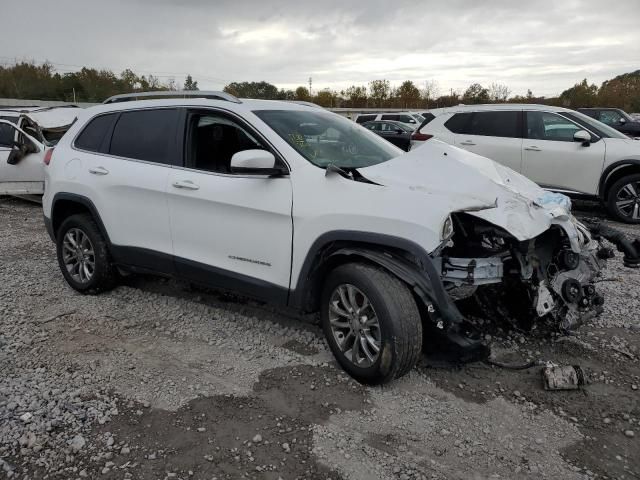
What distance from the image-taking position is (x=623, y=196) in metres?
8.52

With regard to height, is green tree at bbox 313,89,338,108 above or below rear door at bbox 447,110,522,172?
above

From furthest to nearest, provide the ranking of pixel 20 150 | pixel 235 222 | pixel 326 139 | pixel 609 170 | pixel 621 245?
1. pixel 20 150
2. pixel 609 170
3. pixel 326 139
4. pixel 235 222
5. pixel 621 245

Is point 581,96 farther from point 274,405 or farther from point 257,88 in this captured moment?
point 274,405

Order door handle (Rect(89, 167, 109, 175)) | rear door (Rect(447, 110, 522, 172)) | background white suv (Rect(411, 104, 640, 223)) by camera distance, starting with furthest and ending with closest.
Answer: rear door (Rect(447, 110, 522, 172)) < background white suv (Rect(411, 104, 640, 223)) < door handle (Rect(89, 167, 109, 175))

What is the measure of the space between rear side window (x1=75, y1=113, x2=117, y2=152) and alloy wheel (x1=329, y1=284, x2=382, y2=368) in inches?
111

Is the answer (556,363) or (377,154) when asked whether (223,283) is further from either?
(556,363)

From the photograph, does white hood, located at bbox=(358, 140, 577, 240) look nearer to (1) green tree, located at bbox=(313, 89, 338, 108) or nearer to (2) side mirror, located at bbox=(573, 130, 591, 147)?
(2) side mirror, located at bbox=(573, 130, 591, 147)

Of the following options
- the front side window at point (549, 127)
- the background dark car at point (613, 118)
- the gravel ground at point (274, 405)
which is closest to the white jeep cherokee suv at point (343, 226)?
the gravel ground at point (274, 405)

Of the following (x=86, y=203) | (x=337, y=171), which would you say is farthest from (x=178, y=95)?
(x=337, y=171)

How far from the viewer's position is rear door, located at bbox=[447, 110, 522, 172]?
924 centimetres

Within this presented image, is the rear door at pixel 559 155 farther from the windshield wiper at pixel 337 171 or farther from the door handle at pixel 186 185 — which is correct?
the door handle at pixel 186 185

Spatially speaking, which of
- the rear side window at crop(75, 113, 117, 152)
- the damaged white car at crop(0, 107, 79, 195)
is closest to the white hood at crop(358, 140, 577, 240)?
the rear side window at crop(75, 113, 117, 152)

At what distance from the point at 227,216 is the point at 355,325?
124cm

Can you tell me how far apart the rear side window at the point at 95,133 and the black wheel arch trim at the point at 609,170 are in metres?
7.09
